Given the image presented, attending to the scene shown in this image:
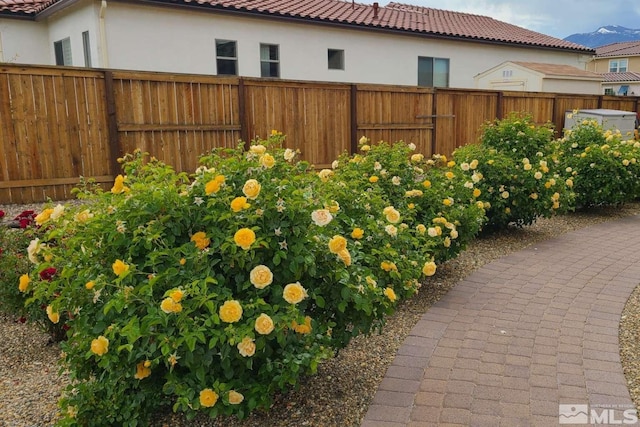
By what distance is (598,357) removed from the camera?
137 inches

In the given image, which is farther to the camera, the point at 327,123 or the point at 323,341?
the point at 327,123

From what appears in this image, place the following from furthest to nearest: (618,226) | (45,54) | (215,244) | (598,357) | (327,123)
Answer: (45,54) < (327,123) < (618,226) < (598,357) < (215,244)

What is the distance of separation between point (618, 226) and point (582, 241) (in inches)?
55.6

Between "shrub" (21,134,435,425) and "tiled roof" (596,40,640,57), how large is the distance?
1910 inches

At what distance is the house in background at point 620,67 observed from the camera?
39.8 metres

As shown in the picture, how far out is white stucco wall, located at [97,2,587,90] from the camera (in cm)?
1112

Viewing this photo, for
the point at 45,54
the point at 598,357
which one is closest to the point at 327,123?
the point at 598,357

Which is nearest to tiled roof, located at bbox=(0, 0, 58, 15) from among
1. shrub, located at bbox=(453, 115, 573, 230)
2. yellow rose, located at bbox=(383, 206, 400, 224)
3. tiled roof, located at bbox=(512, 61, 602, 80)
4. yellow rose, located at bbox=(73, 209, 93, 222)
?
shrub, located at bbox=(453, 115, 573, 230)

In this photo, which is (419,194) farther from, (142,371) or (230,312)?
(142,371)

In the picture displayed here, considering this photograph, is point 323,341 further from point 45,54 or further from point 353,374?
point 45,54

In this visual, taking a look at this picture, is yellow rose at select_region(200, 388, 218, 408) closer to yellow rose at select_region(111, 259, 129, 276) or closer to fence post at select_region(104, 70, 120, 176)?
yellow rose at select_region(111, 259, 129, 276)

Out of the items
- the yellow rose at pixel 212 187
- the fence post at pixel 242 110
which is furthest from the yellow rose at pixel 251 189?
the fence post at pixel 242 110

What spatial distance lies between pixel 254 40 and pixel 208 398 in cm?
1162

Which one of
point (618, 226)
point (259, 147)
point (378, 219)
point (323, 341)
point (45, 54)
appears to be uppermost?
point (45, 54)
